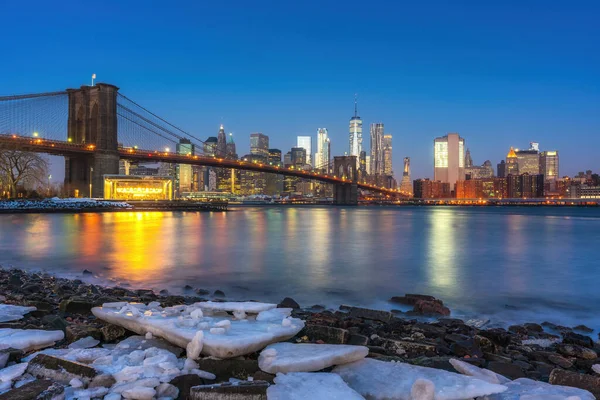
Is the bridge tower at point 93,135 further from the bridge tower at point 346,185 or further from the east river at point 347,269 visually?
the bridge tower at point 346,185

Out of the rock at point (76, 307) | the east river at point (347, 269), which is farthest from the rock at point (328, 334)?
the east river at point (347, 269)

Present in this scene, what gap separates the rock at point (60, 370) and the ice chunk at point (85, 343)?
674 millimetres

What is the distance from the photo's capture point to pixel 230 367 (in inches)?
145

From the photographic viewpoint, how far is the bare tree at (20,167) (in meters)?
46.9

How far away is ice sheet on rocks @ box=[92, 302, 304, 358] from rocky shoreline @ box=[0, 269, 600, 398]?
11 centimetres

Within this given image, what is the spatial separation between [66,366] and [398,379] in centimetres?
266

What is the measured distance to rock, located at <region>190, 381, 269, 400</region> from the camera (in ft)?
10.1

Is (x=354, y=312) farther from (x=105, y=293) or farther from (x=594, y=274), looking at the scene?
(x=594, y=274)

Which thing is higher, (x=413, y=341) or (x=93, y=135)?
(x=93, y=135)

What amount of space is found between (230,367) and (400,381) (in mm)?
1415

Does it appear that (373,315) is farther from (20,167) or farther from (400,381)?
(20,167)

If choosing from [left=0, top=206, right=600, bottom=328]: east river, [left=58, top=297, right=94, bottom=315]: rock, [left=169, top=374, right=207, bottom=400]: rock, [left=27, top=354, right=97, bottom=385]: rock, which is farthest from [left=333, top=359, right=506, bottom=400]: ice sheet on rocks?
[left=0, top=206, right=600, bottom=328]: east river

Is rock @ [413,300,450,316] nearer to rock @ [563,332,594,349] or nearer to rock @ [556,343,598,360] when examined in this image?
rock @ [563,332,594,349]

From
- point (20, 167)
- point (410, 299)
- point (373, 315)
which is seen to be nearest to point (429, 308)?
point (410, 299)
